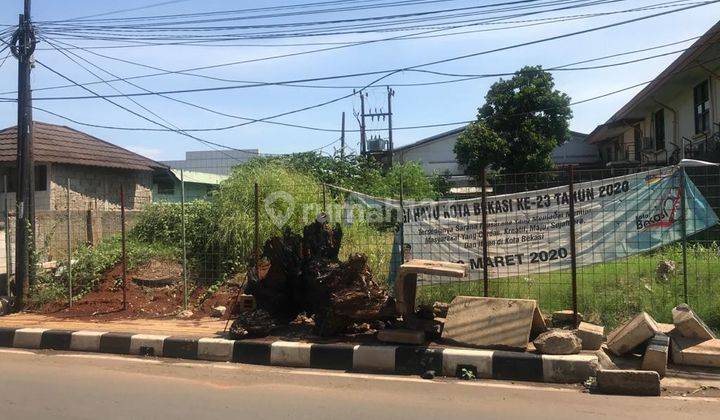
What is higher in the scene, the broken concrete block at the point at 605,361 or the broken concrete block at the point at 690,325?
the broken concrete block at the point at 690,325

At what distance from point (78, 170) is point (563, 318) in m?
15.6

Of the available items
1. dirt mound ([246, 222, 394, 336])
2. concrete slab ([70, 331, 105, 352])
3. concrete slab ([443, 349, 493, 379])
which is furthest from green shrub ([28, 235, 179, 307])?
concrete slab ([443, 349, 493, 379])

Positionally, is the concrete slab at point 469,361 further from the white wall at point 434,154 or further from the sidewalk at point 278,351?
the white wall at point 434,154

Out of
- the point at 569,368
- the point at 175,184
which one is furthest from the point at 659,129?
the point at 569,368

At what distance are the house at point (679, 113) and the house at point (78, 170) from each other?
16.2 m

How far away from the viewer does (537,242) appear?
25.5 ft

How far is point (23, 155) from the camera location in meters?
10.0

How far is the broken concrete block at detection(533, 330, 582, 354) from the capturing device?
19.6 ft

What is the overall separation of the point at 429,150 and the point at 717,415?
3541 centimetres

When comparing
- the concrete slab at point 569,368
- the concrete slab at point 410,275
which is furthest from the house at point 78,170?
the concrete slab at point 569,368

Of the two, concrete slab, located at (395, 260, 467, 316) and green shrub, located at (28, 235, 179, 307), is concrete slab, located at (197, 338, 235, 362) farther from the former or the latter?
green shrub, located at (28, 235, 179, 307)

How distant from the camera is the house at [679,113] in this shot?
52.5 ft

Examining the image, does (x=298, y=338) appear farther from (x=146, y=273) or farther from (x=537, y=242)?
(x=146, y=273)

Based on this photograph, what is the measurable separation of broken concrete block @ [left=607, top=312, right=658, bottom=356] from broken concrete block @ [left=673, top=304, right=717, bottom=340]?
233 millimetres
